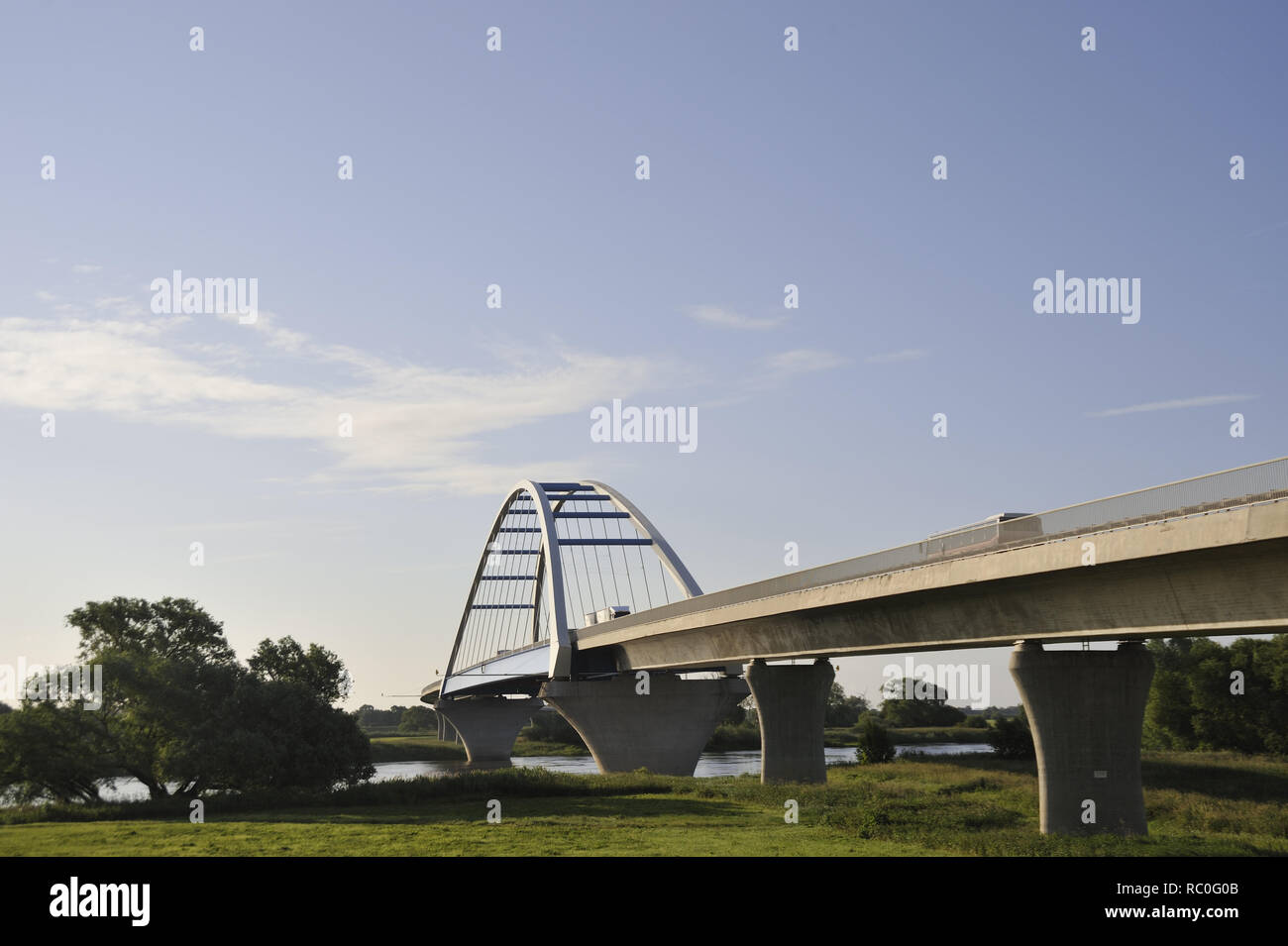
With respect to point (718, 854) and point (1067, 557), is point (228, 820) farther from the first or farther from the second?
point (1067, 557)

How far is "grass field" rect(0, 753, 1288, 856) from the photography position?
27.2 m

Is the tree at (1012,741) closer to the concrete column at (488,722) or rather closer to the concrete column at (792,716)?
the concrete column at (792,716)

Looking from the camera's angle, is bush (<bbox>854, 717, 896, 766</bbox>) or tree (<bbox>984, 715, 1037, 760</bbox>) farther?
bush (<bbox>854, 717, 896, 766</bbox>)

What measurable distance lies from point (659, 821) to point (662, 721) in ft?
122

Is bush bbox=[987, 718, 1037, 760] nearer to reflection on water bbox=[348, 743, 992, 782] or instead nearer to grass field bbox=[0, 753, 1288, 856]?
grass field bbox=[0, 753, 1288, 856]

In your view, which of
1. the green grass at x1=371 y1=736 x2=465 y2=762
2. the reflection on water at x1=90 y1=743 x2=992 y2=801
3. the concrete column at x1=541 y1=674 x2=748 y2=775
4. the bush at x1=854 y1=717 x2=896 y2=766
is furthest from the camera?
the green grass at x1=371 y1=736 x2=465 y2=762

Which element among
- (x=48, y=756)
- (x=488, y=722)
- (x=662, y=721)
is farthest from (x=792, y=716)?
(x=488, y=722)

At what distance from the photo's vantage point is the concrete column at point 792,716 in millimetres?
50656

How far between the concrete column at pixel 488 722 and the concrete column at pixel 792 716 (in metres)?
68.9

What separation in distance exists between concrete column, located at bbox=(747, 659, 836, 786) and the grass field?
2.31m

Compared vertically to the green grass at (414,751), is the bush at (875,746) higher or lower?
higher

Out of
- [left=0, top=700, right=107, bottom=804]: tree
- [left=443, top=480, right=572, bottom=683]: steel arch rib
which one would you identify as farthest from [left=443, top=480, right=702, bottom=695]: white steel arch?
[left=0, top=700, right=107, bottom=804]: tree

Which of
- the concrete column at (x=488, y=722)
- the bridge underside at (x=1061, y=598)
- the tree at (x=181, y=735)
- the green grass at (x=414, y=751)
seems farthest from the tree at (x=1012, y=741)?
the green grass at (x=414, y=751)
